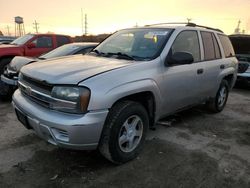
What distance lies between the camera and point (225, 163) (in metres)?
3.62

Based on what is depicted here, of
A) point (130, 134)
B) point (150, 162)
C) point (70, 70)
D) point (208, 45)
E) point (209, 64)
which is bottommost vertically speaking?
point (150, 162)

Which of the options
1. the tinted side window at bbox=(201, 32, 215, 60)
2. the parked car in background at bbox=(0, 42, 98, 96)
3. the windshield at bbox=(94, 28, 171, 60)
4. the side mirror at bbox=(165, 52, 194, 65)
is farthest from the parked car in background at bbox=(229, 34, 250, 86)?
the side mirror at bbox=(165, 52, 194, 65)

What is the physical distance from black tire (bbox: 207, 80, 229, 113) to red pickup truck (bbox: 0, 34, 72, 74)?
5.39 m

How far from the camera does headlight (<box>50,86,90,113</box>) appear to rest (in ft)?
9.39

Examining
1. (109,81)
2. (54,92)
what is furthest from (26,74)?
(109,81)

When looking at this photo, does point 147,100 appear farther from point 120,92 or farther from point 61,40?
point 61,40

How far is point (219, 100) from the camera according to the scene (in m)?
5.87

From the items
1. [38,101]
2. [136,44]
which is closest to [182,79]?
[136,44]

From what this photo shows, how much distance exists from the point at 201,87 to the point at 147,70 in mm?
1618

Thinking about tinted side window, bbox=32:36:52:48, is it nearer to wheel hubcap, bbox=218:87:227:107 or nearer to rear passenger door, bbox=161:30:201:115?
rear passenger door, bbox=161:30:201:115

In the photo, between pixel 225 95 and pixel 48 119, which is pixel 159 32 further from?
pixel 225 95

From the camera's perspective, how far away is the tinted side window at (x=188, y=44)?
4.18m

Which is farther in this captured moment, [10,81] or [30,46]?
[30,46]

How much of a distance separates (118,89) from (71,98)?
0.55 m
